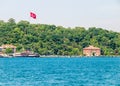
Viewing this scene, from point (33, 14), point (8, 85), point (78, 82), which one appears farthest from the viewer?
point (33, 14)

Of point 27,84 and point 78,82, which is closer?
point 27,84

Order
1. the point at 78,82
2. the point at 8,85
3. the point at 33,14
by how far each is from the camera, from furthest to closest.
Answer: the point at 33,14, the point at 78,82, the point at 8,85

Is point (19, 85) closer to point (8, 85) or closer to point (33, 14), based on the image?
point (8, 85)

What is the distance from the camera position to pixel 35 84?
57.2m

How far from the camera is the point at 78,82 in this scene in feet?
198

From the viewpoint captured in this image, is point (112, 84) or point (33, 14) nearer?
point (112, 84)

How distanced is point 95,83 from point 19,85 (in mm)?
8340

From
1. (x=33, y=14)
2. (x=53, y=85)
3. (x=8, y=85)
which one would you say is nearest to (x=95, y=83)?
(x=53, y=85)

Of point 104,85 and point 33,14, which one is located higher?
point 33,14

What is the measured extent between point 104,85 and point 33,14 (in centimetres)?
4092

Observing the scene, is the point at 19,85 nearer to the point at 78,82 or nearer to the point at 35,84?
the point at 35,84

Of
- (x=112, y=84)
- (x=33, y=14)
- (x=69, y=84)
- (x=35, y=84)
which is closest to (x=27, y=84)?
(x=35, y=84)

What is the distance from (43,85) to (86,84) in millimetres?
4753

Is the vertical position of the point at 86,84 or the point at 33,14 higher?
the point at 33,14
